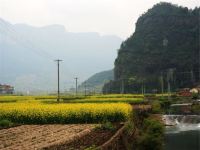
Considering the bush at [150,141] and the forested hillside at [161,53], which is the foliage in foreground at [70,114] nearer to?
the bush at [150,141]

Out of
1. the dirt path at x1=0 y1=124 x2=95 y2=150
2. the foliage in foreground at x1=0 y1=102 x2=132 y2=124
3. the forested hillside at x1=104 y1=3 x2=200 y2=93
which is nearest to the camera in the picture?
the dirt path at x1=0 y1=124 x2=95 y2=150

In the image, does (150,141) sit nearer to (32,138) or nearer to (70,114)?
(70,114)

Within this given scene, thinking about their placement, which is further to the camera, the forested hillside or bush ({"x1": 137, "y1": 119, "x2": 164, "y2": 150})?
the forested hillside

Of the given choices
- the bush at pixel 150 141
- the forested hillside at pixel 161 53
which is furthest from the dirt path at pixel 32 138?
the forested hillside at pixel 161 53

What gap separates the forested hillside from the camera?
11244cm

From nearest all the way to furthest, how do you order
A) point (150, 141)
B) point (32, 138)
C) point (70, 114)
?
1. point (32, 138)
2. point (150, 141)
3. point (70, 114)

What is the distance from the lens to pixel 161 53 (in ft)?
398

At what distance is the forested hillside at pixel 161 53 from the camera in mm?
112438

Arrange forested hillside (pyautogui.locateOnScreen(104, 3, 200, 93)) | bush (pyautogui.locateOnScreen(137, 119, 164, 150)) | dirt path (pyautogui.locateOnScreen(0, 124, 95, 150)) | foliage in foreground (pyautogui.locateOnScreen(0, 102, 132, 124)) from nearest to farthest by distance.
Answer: dirt path (pyautogui.locateOnScreen(0, 124, 95, 150)) → bush (pyautogui.locateOnScreen(137, 119, 164, 150)) → foliage in foreground (pyautogui.locateOnScreen(0, 102, 132, 124)) → forested hillside (pyautogui.locateOnScreen(104, 3, 200, 93))

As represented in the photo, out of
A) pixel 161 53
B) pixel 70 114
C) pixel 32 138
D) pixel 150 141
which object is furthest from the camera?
pixel 161 53

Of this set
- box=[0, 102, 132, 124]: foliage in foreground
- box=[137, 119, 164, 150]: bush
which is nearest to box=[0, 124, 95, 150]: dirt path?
box=[0, 102, 132, 124]: foliage in foreground

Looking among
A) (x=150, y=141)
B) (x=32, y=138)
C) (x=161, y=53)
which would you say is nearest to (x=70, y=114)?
(x=150, y=141)

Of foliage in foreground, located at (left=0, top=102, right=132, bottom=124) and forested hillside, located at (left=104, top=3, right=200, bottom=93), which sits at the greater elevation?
forested hillside, located at (left=104, top=3, right=200, bottom=93)

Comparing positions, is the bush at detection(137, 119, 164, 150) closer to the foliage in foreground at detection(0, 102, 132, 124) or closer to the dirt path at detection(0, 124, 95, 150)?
the foliage in foreground at detection(0, 102, 132, 124)
